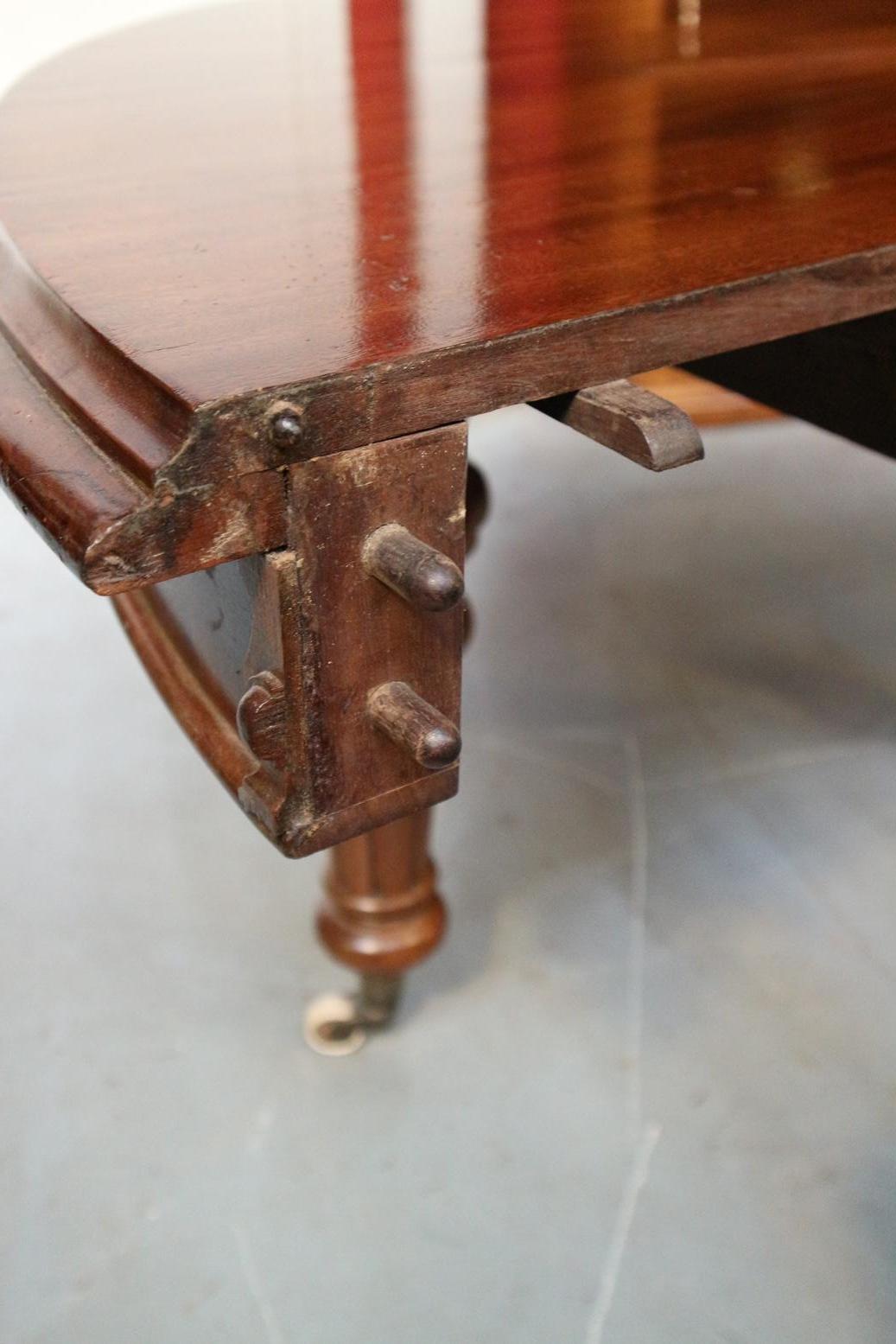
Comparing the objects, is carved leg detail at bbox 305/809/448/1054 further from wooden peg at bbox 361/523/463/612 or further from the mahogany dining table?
wooden peg at bbox 361/523/463/612

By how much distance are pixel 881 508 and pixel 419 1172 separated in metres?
1.29

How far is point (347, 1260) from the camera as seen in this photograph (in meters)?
0.93

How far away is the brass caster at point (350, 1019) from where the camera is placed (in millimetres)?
1087

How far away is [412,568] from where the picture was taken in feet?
1.68

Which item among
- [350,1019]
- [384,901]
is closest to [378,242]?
[384,901]

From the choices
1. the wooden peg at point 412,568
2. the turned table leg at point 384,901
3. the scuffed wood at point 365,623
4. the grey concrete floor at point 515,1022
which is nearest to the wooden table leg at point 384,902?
the turned table leg at point 384,901

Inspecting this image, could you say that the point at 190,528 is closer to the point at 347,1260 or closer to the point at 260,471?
the point at 260,471

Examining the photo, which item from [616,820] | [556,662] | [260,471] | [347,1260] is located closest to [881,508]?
[556,662]

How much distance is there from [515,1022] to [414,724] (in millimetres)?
620

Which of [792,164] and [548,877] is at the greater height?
[792,164]

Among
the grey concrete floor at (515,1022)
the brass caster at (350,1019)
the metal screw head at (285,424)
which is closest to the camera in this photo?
the metal screw head at (285,424)

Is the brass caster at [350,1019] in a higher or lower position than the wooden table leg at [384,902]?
lower

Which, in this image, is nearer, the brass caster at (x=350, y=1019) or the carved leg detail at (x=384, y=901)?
the carved leg detail at (x=384, y=901)

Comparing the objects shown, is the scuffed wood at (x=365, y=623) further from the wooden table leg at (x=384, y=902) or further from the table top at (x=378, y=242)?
the wooden table leg at (x=384, y=902)
